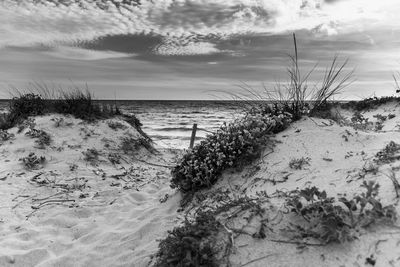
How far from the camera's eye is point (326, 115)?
7.46 metres

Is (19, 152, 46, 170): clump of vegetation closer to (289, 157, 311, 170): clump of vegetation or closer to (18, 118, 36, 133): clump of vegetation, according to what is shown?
(18, 118, 36, 133): clump of vegetation

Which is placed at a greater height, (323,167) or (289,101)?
(289,101)

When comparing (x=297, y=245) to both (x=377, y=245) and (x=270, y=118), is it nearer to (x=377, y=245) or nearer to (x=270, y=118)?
(x=377, y=245)

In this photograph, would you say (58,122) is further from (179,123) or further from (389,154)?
(179,123)

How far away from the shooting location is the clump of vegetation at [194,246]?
12.9 ft

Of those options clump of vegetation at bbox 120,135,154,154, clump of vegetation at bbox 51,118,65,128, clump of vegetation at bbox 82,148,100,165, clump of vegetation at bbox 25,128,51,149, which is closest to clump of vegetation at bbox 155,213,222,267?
clump of vegetation at bbox 82,148,100,165

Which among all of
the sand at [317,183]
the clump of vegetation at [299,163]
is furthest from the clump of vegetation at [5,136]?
the clump of vegetation at [299,163]

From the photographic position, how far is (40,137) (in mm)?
11328

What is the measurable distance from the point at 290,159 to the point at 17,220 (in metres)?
5.02

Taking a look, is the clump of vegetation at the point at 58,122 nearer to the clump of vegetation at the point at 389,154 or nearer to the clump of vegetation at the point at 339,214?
the clump of vegetation at the point at 339,214

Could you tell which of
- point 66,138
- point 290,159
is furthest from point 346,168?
point 66,138

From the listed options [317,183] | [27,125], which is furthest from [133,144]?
[317,183]

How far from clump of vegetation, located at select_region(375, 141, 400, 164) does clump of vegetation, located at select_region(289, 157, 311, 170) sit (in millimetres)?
1000

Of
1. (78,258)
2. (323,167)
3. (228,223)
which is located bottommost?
(78,258)
